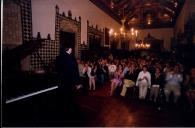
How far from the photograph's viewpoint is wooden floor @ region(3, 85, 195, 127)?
3.33 m

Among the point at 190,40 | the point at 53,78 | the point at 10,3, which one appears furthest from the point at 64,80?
the point at 190,40

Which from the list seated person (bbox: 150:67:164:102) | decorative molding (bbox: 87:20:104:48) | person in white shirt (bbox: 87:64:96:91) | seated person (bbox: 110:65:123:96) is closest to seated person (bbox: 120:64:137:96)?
seated person (bbox: 110:65:123:96)

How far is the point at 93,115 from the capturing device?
4.28 metres

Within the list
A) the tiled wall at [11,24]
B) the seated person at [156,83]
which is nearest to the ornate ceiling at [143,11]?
the tiled wall at [11,24]

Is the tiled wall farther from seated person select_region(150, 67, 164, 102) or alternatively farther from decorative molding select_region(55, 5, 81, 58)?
seated person select_region(150, 67, 164, 102)

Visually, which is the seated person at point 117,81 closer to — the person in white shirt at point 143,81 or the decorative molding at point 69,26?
the person in white shirt at point 143,81

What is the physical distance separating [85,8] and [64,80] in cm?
574

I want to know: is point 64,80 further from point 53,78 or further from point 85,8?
point 85,8

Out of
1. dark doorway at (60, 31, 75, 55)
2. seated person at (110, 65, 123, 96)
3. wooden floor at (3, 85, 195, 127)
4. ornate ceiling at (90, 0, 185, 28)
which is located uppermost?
ornate ceiling at (90, 0, 185, 28)

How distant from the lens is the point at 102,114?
Result: 438 centimetres

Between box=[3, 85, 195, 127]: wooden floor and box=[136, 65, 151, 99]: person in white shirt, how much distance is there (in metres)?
0.31

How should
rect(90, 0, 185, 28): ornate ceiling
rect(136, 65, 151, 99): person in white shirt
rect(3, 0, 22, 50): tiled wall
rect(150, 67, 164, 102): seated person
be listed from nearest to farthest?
1. rect(3, 0, 22, 50): tiled wall
2. rect(150, 67, 164, 102): seated person
3. rect(136, 65, 151, 99): person in white shirt
4. rect(90, 0, 185, 28): ornate ceiling

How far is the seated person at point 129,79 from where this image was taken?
5871 millimetres

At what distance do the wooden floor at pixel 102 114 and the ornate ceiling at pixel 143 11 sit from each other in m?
7.01
